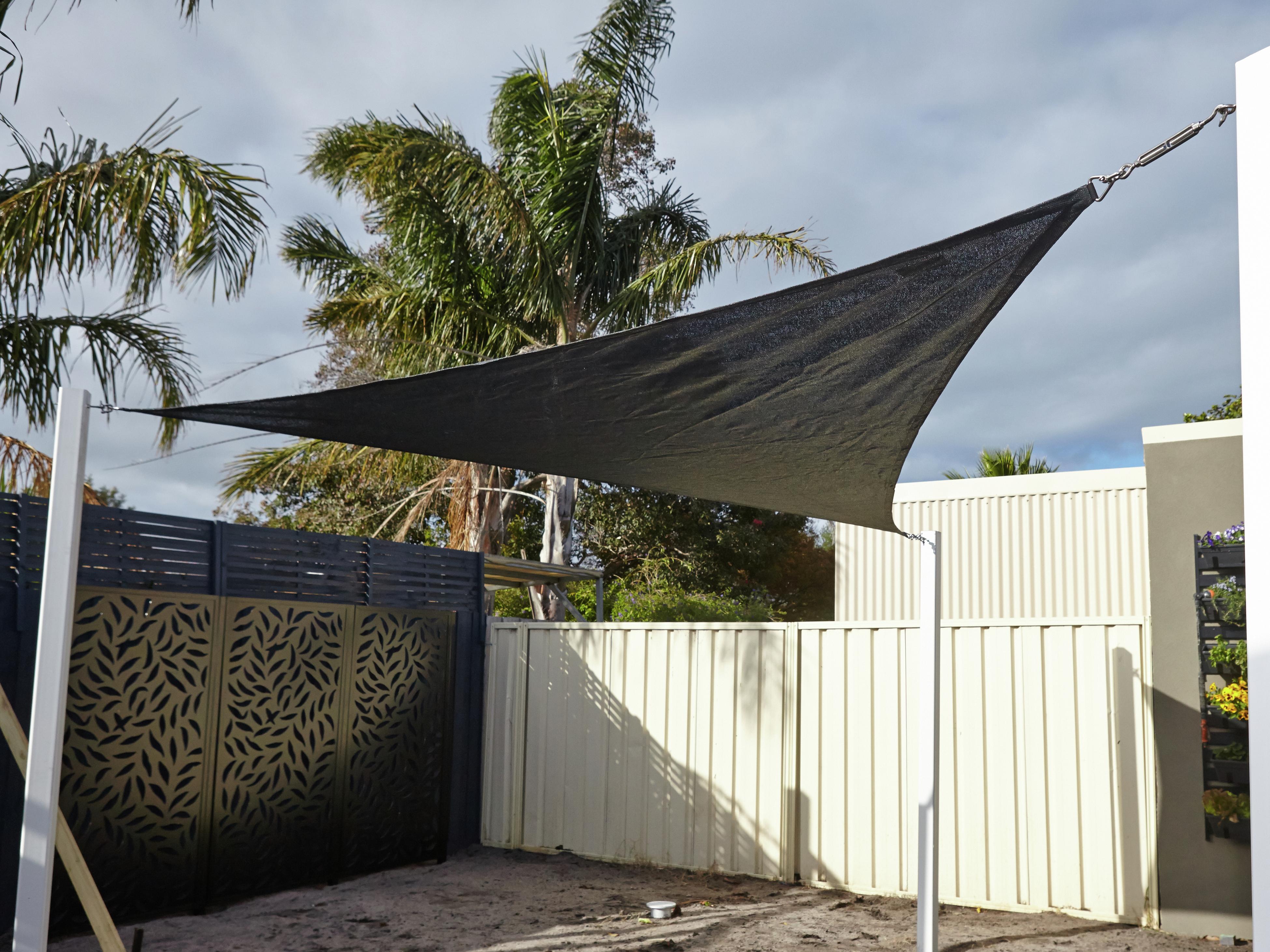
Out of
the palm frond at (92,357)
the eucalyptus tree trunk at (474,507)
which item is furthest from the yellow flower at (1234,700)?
the eucalyptus tree trunk at (474,507)

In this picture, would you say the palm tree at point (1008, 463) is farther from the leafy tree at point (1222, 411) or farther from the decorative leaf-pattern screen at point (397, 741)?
the decorative leaf-pattern screen at point (397, 741)

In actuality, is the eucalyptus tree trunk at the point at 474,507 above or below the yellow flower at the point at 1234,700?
above

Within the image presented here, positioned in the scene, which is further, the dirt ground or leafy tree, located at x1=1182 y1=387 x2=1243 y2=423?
leafy tree, located at x1=1182 y1=387 x2=1243 y2=423

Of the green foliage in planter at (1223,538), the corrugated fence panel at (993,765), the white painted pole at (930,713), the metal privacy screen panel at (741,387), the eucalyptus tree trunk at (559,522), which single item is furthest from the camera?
the eucalyptus tree trunk at (559,522)

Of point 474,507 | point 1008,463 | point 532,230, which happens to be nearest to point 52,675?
point 532,230

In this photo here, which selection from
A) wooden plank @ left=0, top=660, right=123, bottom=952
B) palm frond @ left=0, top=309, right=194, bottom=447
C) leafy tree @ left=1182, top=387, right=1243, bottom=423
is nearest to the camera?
wooden plank @ left=0, top=660, right=123, bottom=952

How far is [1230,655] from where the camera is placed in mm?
4430

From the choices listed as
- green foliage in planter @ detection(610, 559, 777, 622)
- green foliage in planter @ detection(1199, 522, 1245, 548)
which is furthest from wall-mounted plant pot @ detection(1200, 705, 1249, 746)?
green foliage in planter @ detection(610, 559, 777, 622)

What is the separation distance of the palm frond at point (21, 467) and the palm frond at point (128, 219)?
3.19ft

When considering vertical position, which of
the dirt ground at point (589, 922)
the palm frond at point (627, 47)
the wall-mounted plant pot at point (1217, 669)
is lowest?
the dirt ground at point (589, 922)

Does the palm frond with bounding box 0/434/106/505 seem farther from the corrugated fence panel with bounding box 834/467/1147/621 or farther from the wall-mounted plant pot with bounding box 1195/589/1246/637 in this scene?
the corrugated fence panel with bounding box 834/467/1147/621

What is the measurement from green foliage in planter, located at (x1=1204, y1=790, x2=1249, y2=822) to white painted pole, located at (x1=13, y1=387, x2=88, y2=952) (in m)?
4.53

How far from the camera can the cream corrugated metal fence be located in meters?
4.87

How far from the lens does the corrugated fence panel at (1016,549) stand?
8.58m
